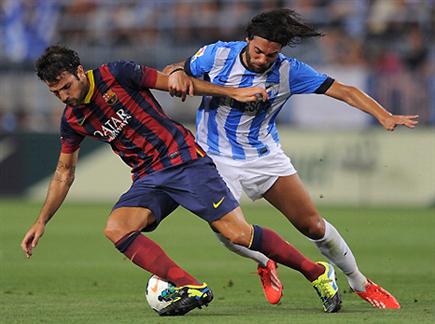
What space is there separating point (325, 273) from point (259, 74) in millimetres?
1493

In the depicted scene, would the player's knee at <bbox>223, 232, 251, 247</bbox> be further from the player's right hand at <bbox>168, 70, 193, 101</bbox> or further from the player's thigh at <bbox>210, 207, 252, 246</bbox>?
the player's right hand at <bbox>168, 70, 193, 101</bbox>

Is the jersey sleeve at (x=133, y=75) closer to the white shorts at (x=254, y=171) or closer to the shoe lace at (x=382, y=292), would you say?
the white shorts at (x=254, y=171)

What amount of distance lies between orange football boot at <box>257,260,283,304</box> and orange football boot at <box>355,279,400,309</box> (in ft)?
1.90

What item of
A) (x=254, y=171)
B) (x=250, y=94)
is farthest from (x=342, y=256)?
(x=250, y=94)

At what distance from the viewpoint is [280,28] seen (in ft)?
25.6

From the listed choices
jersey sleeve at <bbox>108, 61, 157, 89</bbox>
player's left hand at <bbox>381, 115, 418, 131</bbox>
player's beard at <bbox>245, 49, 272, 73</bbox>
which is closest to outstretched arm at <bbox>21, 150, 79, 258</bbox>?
jersey sleeve at <bbox>108, 61, 157, 89</bbox>

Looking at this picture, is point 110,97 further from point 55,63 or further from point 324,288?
point 324,288

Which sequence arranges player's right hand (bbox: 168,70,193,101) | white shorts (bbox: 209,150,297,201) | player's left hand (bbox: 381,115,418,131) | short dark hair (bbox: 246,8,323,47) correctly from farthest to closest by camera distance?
white shorts (bbox: 209,150,297,201) < short dark hair (bbox: 246,8,323,47) < player's left hand (bbox: 381,115,418,131) < player's right hand (bbox: 168,70,193,101)

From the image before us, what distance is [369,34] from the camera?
20.9 meters

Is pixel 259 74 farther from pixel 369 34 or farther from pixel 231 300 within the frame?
pixel 369 34

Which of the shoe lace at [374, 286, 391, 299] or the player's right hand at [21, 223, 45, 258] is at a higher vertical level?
the player's right hand at [21, 223, 45, 258]

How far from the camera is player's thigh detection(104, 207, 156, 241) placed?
745 centimetres

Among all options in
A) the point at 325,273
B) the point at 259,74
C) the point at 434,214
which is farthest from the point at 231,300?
the point at 434,214

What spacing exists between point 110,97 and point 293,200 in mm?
1602
